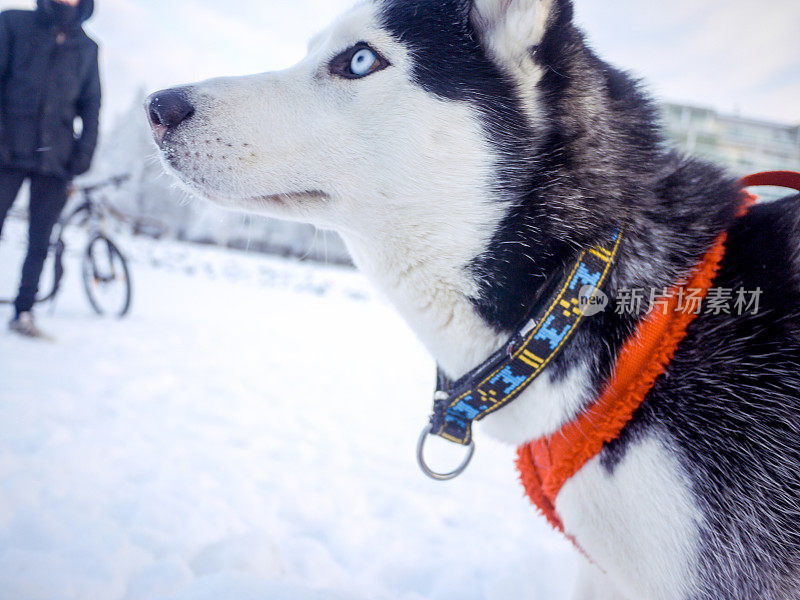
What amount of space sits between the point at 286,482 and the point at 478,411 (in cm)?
128

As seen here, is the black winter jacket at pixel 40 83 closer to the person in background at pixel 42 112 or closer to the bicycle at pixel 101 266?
the person in background at pixel 42 112

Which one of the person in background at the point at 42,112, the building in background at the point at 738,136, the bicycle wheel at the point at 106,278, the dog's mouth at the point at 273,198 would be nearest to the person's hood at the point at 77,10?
the person in background at the point at 42,112

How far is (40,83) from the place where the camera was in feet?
9.50

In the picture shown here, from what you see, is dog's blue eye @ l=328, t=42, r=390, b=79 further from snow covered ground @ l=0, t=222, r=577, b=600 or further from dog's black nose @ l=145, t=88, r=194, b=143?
snow covered ground @ l=0, t=222, r=577, b=600

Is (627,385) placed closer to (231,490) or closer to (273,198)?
(273,198)

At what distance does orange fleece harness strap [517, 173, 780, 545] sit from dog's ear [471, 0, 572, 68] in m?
0.70

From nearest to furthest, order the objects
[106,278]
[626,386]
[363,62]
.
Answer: [626,386] → [363,62] → [106,278]

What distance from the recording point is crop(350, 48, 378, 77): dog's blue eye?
1190 millimetres

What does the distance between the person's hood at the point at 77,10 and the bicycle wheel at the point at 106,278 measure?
6.79 ft

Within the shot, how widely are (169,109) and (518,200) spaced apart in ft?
3.19

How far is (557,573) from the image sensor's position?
163 cm

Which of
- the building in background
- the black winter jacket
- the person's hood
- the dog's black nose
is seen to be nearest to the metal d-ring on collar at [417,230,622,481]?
the dog's black nose

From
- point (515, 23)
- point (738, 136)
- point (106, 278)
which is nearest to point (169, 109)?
point (515, 23)

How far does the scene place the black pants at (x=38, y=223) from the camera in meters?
3.09
